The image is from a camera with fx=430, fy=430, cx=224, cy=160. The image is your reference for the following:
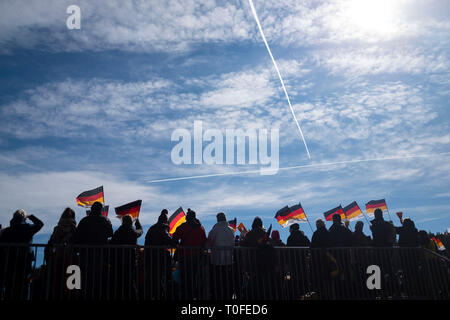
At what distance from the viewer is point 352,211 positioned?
18.8 metres

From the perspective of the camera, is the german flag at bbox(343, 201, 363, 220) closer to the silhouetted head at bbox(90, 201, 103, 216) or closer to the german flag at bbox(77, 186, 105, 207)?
the german flag at bbox(77, 186, 105, 207)

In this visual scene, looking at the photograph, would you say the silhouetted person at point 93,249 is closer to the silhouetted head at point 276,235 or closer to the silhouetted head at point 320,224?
the silhouetted head at point 320,224

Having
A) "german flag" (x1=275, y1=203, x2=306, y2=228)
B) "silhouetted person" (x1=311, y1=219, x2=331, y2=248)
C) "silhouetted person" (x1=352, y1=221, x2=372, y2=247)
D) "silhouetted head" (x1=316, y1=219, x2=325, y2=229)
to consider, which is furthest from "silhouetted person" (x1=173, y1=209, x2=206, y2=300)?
"german flag" (x1=275, y1=203, x2=306, y2=228)

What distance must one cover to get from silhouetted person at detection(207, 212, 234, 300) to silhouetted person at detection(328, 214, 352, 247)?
2.87m

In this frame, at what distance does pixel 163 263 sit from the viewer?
10.1 metres

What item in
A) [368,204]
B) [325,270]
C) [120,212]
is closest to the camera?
[325,270]
